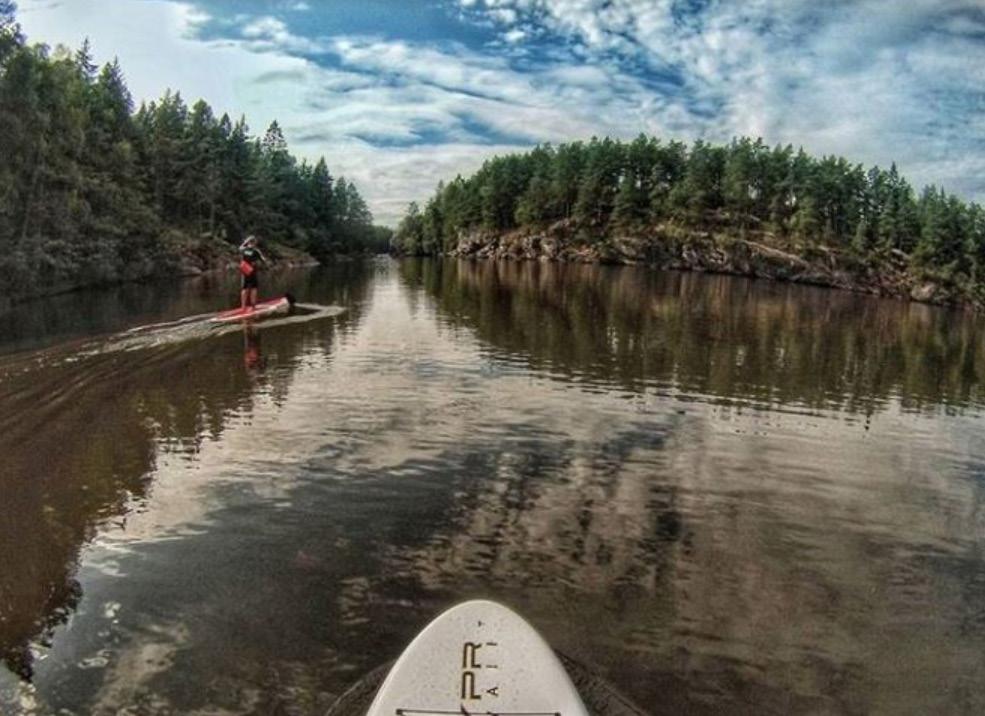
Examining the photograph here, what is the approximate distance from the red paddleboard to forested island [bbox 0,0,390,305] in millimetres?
14503

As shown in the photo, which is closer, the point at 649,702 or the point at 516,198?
the point at 649,702

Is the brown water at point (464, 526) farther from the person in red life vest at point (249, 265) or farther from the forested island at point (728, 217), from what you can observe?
the forested island at point (728, 217)

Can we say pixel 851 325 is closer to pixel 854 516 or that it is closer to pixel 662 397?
pixel 662 397

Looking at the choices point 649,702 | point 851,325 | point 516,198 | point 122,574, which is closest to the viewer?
point 649,702

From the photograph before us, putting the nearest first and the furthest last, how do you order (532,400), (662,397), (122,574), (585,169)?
1. (122,574)
2. (532,400)
3. (662,397)
4. (585,169)

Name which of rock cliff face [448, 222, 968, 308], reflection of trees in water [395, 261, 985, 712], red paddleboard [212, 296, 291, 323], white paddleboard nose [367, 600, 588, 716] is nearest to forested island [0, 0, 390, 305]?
red paddleboard [212, 296, 291, 323]

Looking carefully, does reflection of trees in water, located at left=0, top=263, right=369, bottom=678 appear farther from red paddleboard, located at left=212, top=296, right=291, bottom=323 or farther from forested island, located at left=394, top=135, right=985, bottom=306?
forested island, located at left=394, top=135, right=985, bottom=306

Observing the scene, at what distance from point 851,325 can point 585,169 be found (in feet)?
384

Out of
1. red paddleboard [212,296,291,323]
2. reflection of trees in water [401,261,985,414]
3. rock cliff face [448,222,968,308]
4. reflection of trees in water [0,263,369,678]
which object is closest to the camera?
reflection of trees in water [0,263,369,678]

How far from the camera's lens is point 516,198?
181 m

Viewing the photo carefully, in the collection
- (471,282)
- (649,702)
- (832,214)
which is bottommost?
(649,702)

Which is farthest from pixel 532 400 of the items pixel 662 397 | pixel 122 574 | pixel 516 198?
pixel 516 198

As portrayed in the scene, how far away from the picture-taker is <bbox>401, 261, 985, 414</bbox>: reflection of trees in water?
89.1ft

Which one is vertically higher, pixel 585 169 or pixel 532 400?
pixel 585 169
